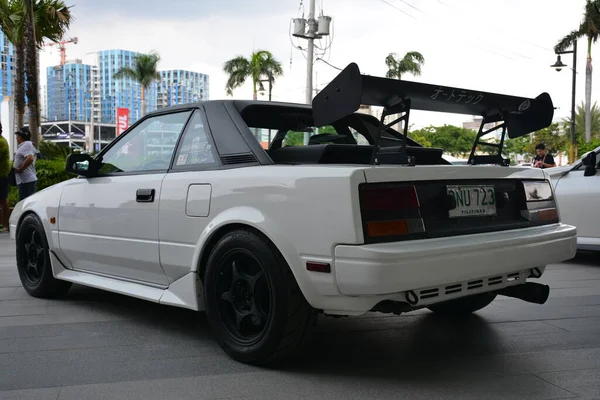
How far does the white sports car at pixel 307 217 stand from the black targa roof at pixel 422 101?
1cm

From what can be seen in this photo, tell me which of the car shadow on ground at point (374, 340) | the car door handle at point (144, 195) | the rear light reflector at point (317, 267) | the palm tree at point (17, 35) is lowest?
the car shadow on ground at point (374, 340)

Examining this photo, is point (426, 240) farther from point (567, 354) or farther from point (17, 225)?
point (17, 225)

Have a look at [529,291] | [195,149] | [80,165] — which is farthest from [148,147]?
[529,291]

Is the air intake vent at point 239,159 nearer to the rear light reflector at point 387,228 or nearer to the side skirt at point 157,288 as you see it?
the side skirt at point 157,288

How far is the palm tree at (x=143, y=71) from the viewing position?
5206 cm

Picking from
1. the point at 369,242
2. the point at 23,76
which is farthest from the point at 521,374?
the point at 23,76

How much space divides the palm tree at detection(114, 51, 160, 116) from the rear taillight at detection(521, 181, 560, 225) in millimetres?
51206

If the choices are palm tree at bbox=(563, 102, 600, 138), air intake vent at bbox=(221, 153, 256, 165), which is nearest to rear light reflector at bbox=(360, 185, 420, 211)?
air intake vent at bbox=(221, 153, 256, 165)

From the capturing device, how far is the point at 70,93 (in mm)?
150125

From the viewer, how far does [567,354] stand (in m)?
3.68

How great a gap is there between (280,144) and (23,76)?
1905 centimetres

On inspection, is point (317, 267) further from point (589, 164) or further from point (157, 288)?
point (589, 164)

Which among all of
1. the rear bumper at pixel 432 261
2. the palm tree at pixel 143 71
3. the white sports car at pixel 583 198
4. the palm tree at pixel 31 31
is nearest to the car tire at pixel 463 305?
the rear bumper at pixel 432 261

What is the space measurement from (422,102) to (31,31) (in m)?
18.9
